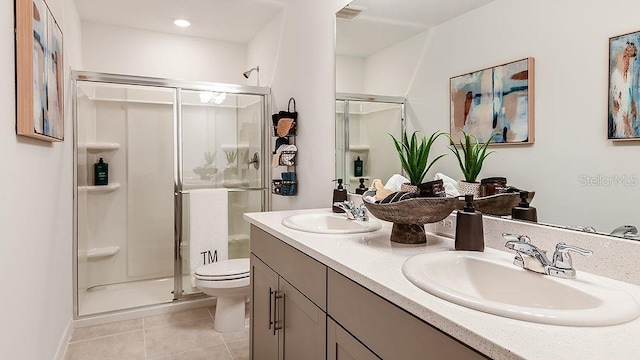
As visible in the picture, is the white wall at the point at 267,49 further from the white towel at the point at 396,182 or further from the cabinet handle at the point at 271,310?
the cabinet handle at the point at 271,310

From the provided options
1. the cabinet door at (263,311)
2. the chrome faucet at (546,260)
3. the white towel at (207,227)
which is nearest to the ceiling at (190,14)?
the white towel at (207,227)

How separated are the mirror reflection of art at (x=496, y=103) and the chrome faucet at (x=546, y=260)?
401 mm

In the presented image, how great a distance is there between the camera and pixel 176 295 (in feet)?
10.0

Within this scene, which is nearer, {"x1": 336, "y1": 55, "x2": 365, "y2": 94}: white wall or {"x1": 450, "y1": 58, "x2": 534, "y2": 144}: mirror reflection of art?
{"x1": 450, "y1": 58, "x2": 534, "y2": 144}: mirror reflection of art

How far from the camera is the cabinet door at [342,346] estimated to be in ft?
3.30

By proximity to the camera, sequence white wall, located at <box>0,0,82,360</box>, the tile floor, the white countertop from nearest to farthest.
Answer: the white countertop
white wall, located at <box>0,0,82,360</box>
the tile floor

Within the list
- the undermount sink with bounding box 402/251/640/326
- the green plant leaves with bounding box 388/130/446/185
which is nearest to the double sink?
the undermount sink with bounding box 402/251/640/326

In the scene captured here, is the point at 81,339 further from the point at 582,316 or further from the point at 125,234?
the point at 582,316

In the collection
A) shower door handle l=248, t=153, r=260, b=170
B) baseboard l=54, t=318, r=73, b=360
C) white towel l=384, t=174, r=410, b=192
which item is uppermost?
shower door handle l=248, t=153, r=260, b=170

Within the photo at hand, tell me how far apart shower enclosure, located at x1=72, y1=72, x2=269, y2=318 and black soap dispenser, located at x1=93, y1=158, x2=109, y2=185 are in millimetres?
44

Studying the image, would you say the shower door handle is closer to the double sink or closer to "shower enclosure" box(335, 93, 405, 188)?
"shower enclosure" box(335, 93, 405, 188)

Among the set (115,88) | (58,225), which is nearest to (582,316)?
(58,225)

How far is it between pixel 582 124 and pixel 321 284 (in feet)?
2.97

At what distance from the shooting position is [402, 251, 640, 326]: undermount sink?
708 mm
